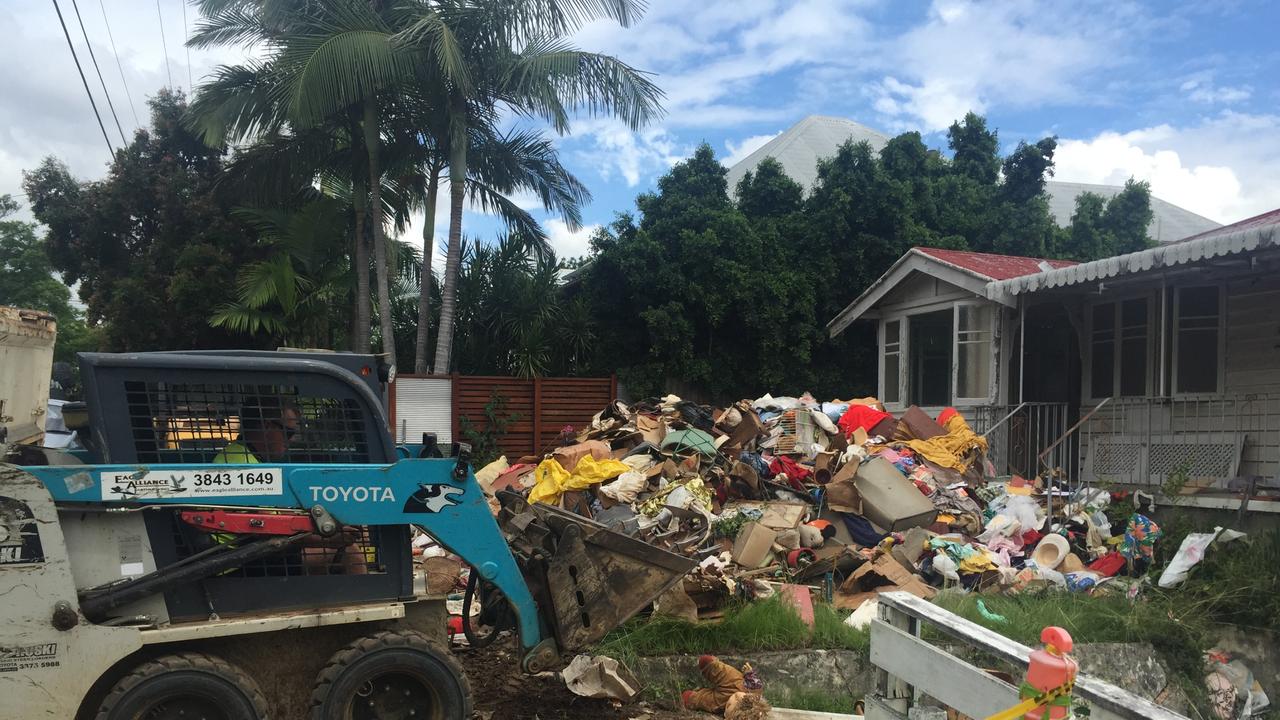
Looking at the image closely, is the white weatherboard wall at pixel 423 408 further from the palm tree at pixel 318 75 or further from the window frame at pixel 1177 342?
the window frame at pixel 1177 342

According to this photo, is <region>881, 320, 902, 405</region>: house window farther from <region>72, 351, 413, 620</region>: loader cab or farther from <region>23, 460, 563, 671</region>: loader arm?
<region>72, 351, 413, 620</region>: loader cab

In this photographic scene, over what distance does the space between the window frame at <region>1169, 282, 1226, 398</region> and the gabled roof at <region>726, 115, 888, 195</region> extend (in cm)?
1752

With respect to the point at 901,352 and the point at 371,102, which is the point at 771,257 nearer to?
the point at 901,352

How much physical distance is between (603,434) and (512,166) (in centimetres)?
662

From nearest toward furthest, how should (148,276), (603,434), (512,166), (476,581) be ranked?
(476,581) → (603,434) → (512,166) → (148,276)

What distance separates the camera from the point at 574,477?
9.20 metres

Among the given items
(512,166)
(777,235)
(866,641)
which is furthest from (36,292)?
(866,641)

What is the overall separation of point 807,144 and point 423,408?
19.0m

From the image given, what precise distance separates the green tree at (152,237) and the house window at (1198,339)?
16.2m

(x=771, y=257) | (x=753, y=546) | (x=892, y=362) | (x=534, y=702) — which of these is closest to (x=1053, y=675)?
(x=534, y=702)

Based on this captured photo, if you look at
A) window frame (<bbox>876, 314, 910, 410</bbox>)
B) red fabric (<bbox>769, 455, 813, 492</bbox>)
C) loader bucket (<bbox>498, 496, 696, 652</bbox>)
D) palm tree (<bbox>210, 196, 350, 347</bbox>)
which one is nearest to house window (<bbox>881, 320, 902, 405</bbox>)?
window frame (<bbox>876, 314, 910, 410</bbox>)

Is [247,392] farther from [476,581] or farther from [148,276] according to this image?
[148,276]

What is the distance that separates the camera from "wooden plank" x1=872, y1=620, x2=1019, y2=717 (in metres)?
2.54

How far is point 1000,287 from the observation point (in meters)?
10.2
